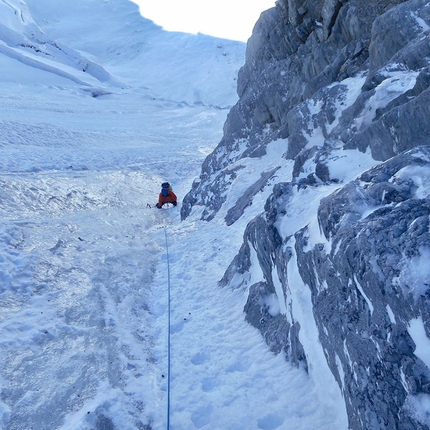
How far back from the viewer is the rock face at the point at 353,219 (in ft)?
12.9

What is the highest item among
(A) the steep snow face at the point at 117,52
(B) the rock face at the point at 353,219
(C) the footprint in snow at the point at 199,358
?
(A) the steep snow face at the point at 117,52


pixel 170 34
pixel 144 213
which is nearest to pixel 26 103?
Result: pixel 144 213

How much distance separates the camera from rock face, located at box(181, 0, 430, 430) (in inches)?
155

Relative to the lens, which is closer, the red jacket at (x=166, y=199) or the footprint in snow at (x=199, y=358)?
the footprint in snow at (x=199, y=358)

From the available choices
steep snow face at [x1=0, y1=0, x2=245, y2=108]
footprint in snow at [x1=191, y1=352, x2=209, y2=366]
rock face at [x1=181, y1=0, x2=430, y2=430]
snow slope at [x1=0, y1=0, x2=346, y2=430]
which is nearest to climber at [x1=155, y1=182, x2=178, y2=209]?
snow slope at [x1=0, y1=0, x2=346, y2=430]

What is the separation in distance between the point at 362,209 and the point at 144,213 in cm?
1159

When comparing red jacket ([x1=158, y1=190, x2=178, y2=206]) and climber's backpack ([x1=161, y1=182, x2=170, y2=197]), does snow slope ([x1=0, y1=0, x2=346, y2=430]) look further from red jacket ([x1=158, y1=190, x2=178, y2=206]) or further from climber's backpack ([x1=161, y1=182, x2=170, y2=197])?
climber's backpack ([x1=161, y1=182, x2=170, y2=197])

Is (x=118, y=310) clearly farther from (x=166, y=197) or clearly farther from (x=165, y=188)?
(x=166, y=197)

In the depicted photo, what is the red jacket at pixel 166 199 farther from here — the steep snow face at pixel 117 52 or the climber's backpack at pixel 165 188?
the steep snow face at pixel 117 52

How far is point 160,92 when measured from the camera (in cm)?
6588

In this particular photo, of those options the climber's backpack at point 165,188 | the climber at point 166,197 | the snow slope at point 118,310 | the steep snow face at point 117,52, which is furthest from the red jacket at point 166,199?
the steep snow face at point 117,52

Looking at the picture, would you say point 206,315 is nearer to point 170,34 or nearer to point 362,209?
point 362,209

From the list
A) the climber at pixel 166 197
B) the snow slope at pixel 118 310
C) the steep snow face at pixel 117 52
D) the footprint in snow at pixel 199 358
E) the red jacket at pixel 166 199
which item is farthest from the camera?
the steep snow face at pixel 117 52

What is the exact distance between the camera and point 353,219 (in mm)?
4934
